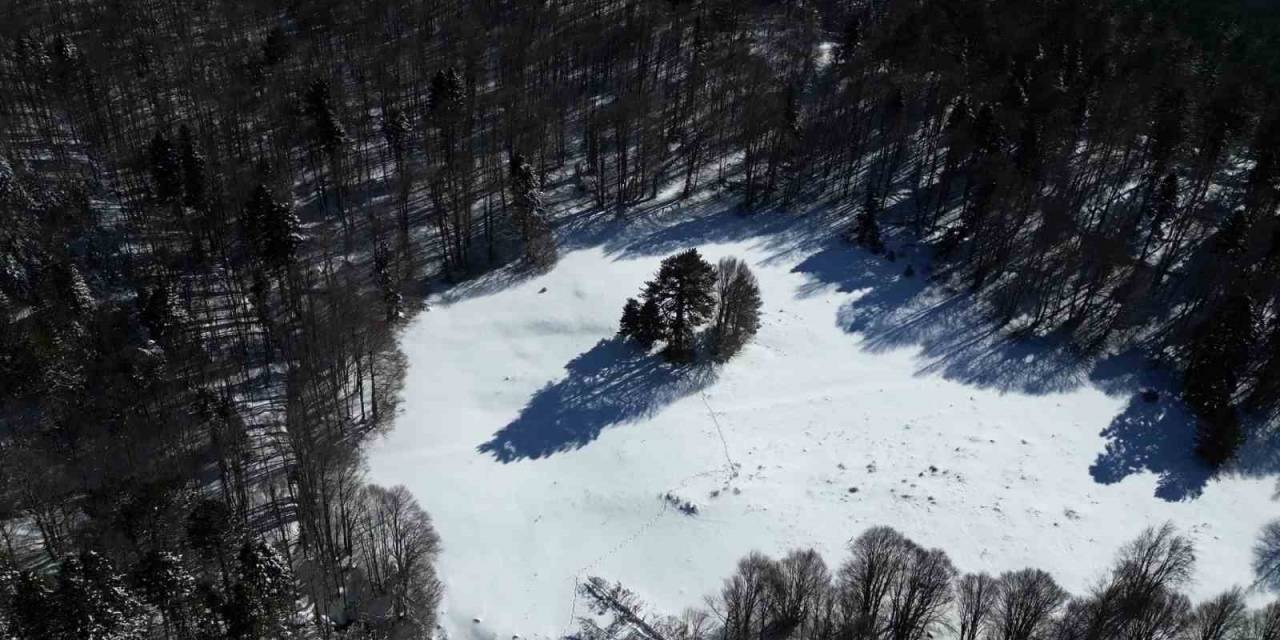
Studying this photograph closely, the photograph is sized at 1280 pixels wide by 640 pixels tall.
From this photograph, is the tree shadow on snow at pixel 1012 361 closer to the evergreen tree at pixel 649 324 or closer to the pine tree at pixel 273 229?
the evergreen tree at pixel 649 324

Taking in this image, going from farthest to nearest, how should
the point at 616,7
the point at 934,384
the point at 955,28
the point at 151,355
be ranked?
the point at 616,7, the point at 955,28, the point at 934,384, the point at 151,355

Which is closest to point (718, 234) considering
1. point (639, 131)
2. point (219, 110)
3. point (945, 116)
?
point (639, 131)

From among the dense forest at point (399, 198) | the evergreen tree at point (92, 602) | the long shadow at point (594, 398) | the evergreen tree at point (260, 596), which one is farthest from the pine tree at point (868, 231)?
the evergreen tree at point (92, 602)

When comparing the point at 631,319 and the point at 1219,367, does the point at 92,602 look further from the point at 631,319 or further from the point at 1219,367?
the point at 1219,367

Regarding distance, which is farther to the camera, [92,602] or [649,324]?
[649,324]

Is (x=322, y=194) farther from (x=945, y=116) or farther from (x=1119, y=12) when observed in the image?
(x=1119, y=12)

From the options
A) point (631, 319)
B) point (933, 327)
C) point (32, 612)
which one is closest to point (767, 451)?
point (631, 319)

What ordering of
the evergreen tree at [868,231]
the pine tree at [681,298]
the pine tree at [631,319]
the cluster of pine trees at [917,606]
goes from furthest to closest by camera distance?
the evergreen tree at [868,231], the pine tree at [631,319], the pine tree at [681,298], the cluster of pine trees at [917,606]
